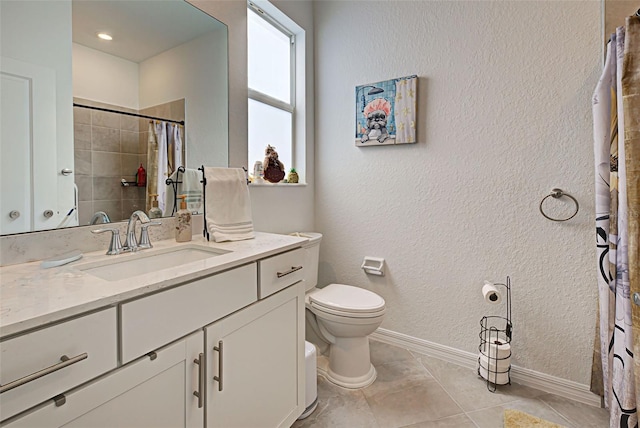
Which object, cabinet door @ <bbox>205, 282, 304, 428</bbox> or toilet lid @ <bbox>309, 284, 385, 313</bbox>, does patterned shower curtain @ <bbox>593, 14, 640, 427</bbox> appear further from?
cabinet door @ <bbox>205, 282, 304, 428</bbox>

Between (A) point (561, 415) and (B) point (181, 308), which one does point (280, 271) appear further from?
(A) point (561, 415)

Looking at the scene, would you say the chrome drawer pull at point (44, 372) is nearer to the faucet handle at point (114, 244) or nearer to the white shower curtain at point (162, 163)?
the faucet handle at point (114, 244)

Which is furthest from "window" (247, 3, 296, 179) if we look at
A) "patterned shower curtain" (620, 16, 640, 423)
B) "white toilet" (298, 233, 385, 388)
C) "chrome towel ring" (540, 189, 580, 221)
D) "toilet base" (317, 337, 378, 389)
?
"patterned shower curtain" (620, 16, 640, 423)

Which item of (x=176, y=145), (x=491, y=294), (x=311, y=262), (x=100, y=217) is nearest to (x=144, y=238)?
(x=100, y=217)

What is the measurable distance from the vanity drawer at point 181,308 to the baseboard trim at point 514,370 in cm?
144

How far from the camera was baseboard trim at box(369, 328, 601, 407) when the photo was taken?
169 centimetres

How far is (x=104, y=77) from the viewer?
127cm

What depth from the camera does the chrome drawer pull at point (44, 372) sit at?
59cm

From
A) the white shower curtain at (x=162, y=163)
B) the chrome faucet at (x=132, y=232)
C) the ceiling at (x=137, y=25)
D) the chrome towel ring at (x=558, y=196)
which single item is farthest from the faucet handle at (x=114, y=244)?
the chrome towel ring at (x=558, y=196)

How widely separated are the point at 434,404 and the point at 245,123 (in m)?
1.82

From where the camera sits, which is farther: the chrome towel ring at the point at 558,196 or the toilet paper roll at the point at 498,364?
the toilet paper roll at the point at 498,364

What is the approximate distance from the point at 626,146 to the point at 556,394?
52.0 inches

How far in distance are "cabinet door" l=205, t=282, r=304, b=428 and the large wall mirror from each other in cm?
69

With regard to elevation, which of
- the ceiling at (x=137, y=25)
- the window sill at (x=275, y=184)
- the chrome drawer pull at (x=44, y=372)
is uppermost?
the ceiling at (x=137, y=25)
